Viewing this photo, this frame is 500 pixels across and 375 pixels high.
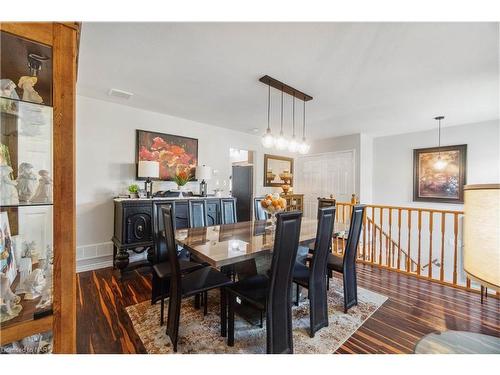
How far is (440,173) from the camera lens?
15.4 ft

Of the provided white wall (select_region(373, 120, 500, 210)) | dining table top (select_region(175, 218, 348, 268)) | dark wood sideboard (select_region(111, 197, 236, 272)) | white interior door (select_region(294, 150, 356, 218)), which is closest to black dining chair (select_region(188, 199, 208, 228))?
dark wood sideboard (select_region(111, 197, 236, 272))

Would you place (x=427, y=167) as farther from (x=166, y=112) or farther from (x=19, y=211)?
(x=19, y=211)

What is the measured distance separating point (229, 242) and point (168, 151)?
2595 mm

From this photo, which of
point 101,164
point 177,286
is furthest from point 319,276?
point 101,164

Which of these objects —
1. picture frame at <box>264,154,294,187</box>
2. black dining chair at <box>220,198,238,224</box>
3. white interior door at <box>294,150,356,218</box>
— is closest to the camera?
black dining chair at <box>220,198,238,224</box>

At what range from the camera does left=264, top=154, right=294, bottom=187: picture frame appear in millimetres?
5688

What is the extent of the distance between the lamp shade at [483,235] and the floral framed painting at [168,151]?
3.86 meters

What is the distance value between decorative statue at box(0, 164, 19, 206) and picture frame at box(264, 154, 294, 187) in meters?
4.78

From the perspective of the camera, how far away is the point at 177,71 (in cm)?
248

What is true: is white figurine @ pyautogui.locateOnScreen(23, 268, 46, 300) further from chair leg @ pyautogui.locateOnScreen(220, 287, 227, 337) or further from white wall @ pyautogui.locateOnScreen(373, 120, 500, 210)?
white wall @ pyautogui.locateOnScreen(373, 120, 500, 210)

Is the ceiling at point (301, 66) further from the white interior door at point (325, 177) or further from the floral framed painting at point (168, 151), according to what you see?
the white interior door at point (325, 177)

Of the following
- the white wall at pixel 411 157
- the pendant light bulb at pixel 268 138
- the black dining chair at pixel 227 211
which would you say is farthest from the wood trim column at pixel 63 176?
the white wall at pixel 411 157

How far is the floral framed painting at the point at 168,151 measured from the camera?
3738 millimetres
